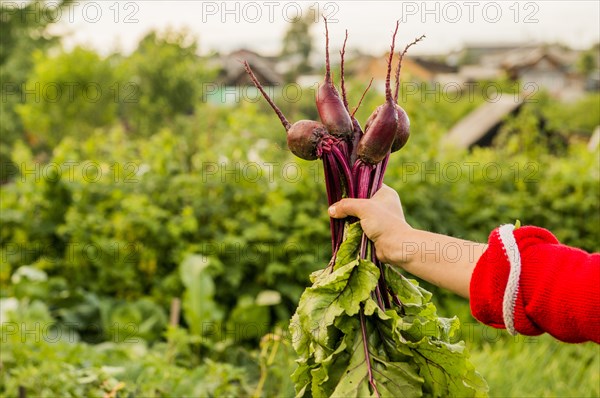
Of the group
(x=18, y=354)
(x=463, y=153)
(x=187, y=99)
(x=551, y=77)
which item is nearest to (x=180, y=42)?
(x=187, y=99)

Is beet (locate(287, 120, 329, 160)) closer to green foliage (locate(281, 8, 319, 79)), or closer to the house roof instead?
the house roof

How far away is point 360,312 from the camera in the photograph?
177 centimetres

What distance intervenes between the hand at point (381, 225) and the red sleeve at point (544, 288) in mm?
184

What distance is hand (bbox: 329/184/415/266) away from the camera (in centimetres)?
169

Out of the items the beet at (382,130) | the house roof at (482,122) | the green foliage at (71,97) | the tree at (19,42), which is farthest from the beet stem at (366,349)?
the tree at (19,42)

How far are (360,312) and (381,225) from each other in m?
0.23

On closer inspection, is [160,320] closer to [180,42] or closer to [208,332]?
[208,332]

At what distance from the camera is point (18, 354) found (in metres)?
3.21

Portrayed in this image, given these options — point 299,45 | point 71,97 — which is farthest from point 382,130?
point 299,45

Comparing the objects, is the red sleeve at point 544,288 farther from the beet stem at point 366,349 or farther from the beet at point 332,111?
the beet at point 332,111

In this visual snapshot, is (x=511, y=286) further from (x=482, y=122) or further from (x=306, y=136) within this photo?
(x=482, y=122)

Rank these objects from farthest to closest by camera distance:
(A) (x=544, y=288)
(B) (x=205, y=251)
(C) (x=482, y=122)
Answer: (C) (x=482, y=122) → (B) (x=205, y=251) → (A) (x=544, y=288)

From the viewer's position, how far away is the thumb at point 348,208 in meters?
1.73

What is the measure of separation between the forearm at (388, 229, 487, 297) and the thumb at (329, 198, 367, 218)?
0.37 ft
